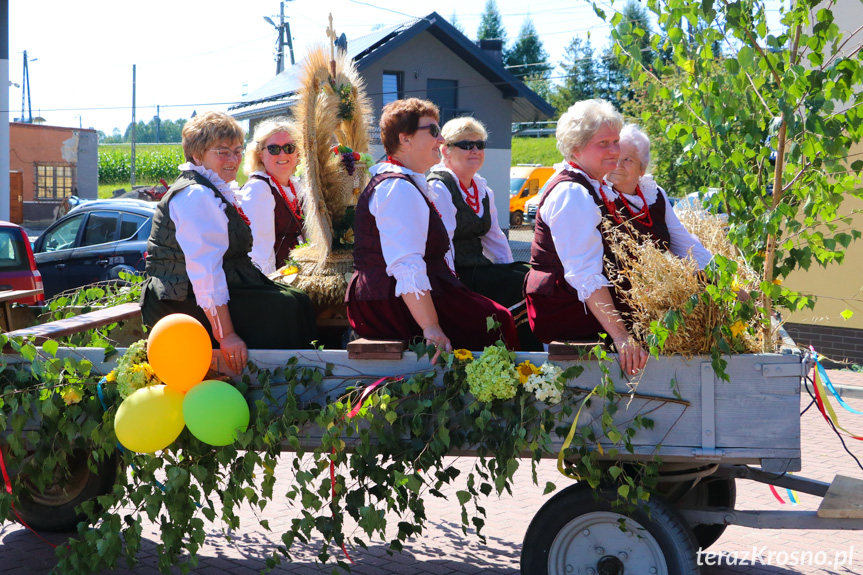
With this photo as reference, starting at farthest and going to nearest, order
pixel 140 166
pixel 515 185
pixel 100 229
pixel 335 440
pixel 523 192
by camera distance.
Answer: pixel 140 166 → pixel 515 185 → pixel 523 192 → pixel 100 229 → pixel 335 440

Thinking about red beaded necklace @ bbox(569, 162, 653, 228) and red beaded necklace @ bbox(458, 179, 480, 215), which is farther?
red beaded necklace @ bbox(458, 179, 480, 215)

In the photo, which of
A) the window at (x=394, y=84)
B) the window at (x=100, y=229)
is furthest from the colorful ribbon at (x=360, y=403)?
the window at (x=394, y=84)

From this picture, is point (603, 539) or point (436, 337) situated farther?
point (436, 337)

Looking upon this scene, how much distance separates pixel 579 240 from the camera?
320 centimetres

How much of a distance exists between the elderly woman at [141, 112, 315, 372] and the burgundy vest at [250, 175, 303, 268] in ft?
4.77

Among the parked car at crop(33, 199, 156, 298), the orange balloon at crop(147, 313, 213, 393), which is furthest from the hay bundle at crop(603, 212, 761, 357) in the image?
the parked car at crop(33, 199, 156, 298)

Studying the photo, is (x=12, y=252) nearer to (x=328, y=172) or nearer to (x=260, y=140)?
(x=260, y=140)

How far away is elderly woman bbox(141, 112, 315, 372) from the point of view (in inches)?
135

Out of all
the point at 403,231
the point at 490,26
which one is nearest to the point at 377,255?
the point at 403,231

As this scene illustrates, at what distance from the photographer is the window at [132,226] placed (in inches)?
406

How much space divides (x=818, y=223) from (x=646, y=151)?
1.36 metres

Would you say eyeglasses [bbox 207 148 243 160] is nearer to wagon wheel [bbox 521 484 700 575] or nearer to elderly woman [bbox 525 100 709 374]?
elderly woman [bbox 525 100 709 374]

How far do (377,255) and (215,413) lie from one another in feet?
2.96

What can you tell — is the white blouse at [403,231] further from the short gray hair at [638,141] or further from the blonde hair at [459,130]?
the blonde hair at [459,130]
